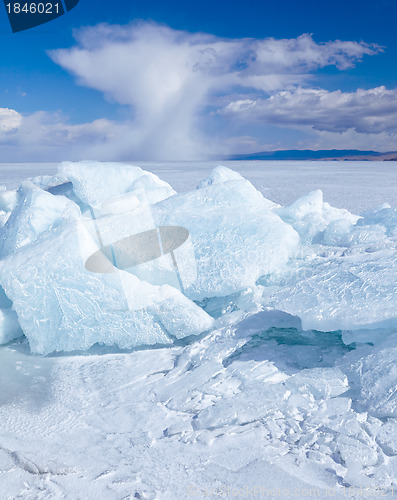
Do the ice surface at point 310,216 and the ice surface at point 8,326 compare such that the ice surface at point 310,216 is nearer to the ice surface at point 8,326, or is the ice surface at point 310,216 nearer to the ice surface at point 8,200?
the ice surface at point 8,326

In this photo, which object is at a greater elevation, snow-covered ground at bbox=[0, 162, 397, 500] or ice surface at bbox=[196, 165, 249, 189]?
ice surface at bbox=[196, 165, 249, 189]

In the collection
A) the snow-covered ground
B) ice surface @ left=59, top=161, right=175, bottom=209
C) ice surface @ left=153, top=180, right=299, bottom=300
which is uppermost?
ice surface @ left=59, top=161, right=175, bottom=209

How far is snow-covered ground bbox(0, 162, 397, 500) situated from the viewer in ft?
4.96

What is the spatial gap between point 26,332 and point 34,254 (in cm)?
46

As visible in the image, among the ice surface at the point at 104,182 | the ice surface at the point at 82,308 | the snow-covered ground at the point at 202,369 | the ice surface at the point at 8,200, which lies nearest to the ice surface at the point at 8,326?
the snow-covered ground at the point at 202,369

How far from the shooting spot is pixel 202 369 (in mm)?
2148

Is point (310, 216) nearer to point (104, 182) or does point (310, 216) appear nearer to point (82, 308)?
point (104, 182)

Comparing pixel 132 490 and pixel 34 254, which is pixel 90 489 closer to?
pixel 132 490

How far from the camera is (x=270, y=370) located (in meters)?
2.10

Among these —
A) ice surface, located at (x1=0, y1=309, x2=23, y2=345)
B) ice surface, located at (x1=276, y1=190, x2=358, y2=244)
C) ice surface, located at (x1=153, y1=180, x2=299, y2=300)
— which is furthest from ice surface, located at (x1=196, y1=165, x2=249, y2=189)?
ice surface, located at (x1=0, y1=309, x2=23, y2=345)

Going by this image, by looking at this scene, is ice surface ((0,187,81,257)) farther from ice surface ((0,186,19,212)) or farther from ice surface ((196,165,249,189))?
ice surface ((0,186,19,212))

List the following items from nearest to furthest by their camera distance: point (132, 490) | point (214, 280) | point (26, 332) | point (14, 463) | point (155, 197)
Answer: point (132, 490) < point (14, 463) < point (26, 332) < point (214, 280) < point (155, 197)

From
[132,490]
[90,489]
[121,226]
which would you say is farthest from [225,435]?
[121,226]

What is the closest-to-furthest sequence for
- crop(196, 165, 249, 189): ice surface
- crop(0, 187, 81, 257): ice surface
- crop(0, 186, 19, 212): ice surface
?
1. crop(0, 187, 81, 257): ice surface
2. crop(196, 165, 249, 189): ice surface
3. crop(0, 186, 19, 212): ice surface
